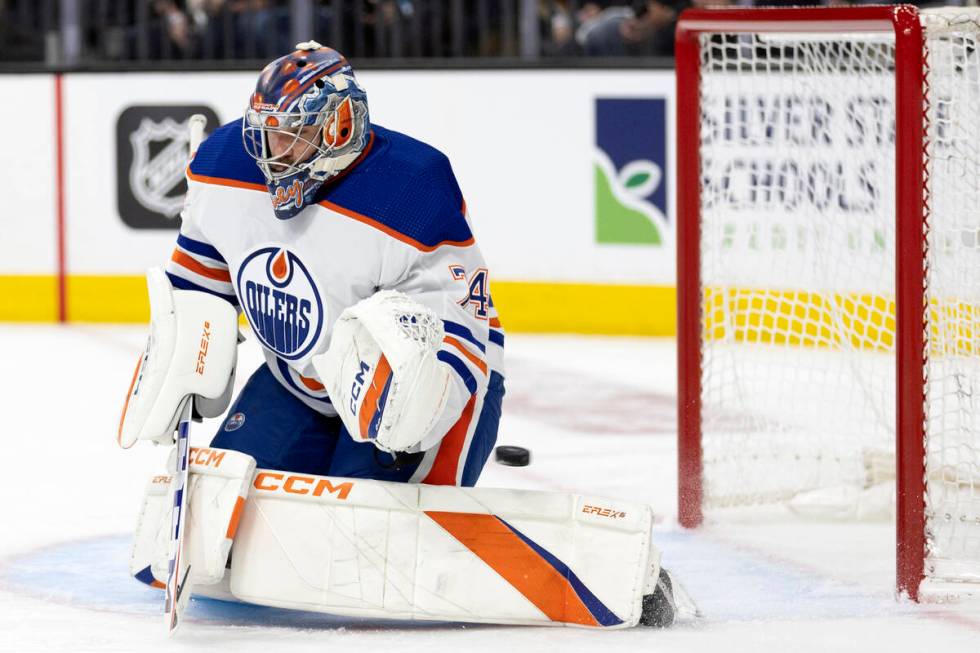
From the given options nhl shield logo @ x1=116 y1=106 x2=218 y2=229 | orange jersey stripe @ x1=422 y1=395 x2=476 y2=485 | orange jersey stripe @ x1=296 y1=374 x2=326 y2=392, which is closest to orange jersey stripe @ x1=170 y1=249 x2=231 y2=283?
orange jersey stripe @ x1=296 y1=374 x2=326 y2=392

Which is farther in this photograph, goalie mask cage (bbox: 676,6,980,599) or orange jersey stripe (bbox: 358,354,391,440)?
goalie mask cage (bbox: 676,6,980,599)

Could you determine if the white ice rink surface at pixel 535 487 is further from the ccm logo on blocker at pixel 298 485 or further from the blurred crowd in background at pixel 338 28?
the blurred crowd in background at pixel 338 28

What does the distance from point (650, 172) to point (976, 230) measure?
9.70 ft

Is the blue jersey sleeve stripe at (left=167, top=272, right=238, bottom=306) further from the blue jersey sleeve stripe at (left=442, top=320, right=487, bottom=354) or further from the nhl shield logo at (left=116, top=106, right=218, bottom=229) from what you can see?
the nhl shield logo at (left=116, top=106, right=218, bottom=229)

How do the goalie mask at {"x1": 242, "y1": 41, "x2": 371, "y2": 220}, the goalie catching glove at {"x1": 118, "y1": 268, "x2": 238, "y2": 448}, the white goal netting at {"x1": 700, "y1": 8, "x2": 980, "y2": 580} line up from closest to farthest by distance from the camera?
the goalie mask at {"x1": 242, "y1": 41, "x2": 371, "y2": 220} < the goalie catching glove at {"x1": 118, "y1": 268, "x2": 238, "y2": 448} < the white goal netting at {"x1": 700, "y1": 8, "x2": 980, "y2": 580}

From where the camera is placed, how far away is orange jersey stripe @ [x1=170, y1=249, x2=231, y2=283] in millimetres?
2777

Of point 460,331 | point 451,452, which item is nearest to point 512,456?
point 451,452

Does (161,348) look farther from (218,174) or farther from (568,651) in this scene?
(568,651)

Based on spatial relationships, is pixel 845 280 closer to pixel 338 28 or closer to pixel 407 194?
pixel 407 194

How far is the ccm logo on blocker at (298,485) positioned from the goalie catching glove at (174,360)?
0.55 ft

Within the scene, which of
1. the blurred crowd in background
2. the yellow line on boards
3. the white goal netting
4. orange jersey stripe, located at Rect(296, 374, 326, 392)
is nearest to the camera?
orange jersey stripe, located at Rect(296, 374, 326, 392)

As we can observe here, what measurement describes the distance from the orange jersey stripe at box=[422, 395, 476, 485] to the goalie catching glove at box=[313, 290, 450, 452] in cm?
24

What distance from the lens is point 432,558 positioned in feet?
8.46

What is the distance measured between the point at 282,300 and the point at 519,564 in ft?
1.78
